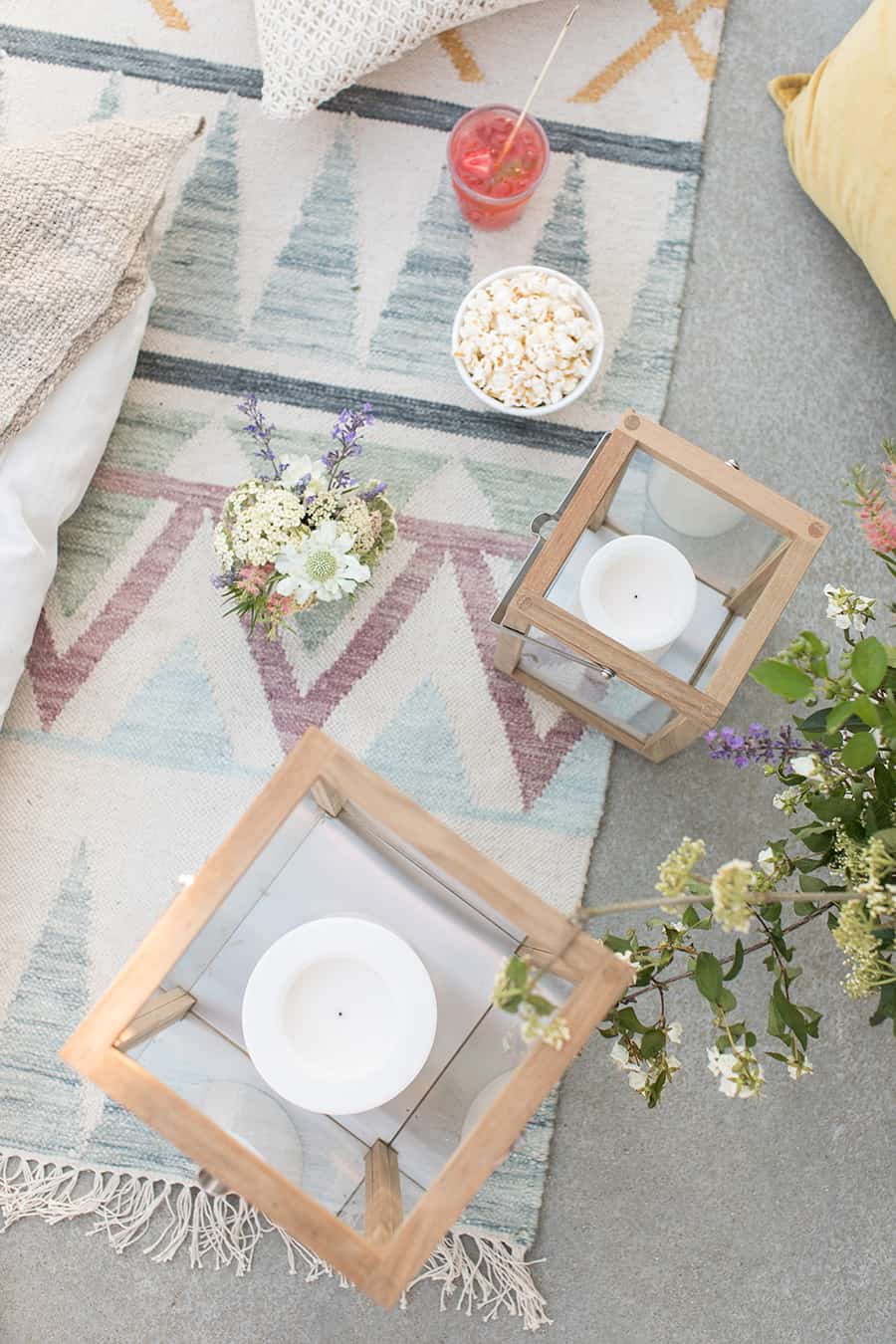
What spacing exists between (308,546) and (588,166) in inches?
30.5

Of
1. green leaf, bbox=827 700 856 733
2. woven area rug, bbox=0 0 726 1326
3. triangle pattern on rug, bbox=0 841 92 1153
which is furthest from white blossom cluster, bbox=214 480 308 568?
green leaf, bbox=827 700 856 733

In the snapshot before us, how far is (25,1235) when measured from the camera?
1.38m

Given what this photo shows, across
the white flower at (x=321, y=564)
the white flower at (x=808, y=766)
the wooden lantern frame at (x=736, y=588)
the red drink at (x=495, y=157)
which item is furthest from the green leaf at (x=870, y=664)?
the red drink at (x=495, y=157)

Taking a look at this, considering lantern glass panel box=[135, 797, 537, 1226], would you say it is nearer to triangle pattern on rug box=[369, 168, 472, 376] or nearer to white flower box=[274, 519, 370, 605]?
white flower box=[274, 519, 370, 605]

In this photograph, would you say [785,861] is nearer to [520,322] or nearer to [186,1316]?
[520,322]

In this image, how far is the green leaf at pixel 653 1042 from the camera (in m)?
0.97

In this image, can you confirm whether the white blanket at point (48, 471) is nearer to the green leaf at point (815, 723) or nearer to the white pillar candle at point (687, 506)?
the white pillar candle at point (687, 506)

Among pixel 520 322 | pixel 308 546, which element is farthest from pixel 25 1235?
pixel 520 322

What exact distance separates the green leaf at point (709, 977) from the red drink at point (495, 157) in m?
1.03

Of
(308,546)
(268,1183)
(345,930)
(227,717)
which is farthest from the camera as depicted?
(227,717)

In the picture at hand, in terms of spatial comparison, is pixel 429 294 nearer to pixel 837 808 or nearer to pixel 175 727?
pixel 175 727

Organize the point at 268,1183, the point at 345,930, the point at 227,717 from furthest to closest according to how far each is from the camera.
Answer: the point at 227,717 → the point at 345,930 → the point at 268,1183

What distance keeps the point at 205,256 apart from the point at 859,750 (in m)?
1.18

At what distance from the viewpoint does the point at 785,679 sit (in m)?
0.76
